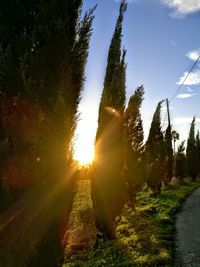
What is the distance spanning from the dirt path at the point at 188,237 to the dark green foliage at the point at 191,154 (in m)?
18.6

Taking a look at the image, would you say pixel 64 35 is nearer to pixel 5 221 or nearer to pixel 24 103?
pixel 24 103

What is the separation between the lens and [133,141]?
1616 centimetres

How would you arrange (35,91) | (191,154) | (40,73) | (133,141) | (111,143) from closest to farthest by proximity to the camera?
1. (35,91)
2. (40,73)
3. (111,143)
4. (133,141)
5. (191,154)

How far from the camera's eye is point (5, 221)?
25.0 ft

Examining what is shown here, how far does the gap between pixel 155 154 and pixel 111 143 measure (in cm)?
1191

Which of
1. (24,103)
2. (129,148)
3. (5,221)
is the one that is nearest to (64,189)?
(5,221)

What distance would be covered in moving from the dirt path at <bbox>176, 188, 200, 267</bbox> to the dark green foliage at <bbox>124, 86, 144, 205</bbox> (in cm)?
256

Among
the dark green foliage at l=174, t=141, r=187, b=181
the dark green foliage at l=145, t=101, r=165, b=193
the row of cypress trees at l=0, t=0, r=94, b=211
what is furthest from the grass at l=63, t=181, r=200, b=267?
the dark green foliage at l=174, t=141, r=187, b=181

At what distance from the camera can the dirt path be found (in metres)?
7.62

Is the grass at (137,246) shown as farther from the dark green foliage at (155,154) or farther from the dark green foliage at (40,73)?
the dark green foliage at (155,154)

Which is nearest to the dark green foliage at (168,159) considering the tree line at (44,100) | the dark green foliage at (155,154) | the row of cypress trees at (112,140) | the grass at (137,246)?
the dark green foliage at (155,154)

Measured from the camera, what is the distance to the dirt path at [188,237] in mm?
7624

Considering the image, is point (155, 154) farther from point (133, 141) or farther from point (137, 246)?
point (137, 246)

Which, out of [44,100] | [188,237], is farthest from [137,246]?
[44,100]
